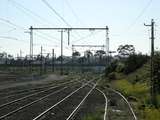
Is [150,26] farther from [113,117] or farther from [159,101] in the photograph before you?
[113,117]

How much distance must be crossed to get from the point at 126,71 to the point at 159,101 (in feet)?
164

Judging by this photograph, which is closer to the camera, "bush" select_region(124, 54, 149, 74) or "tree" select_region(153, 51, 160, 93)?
"tree" select_region(153, 51, 160, 93)

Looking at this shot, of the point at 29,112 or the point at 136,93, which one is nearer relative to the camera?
the point at 29,112

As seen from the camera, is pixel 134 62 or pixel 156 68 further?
pixel 134 62

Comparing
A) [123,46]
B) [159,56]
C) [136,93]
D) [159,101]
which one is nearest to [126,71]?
[136,93]

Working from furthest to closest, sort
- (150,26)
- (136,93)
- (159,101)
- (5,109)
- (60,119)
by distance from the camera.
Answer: (136,93) → (150,26) → (159,101) → (5,109) → (60,119)

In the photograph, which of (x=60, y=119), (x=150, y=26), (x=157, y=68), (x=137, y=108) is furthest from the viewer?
(x=157, y=68)

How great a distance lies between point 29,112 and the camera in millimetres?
25016

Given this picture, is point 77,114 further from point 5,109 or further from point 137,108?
point 137,108

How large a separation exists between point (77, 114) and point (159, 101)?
923cm

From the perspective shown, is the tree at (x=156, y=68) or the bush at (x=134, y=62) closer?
the tree at (x=156, y=68)

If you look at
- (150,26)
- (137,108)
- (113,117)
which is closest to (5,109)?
(113,117)

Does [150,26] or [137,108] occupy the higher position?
[150,26]

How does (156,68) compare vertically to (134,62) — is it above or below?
below
